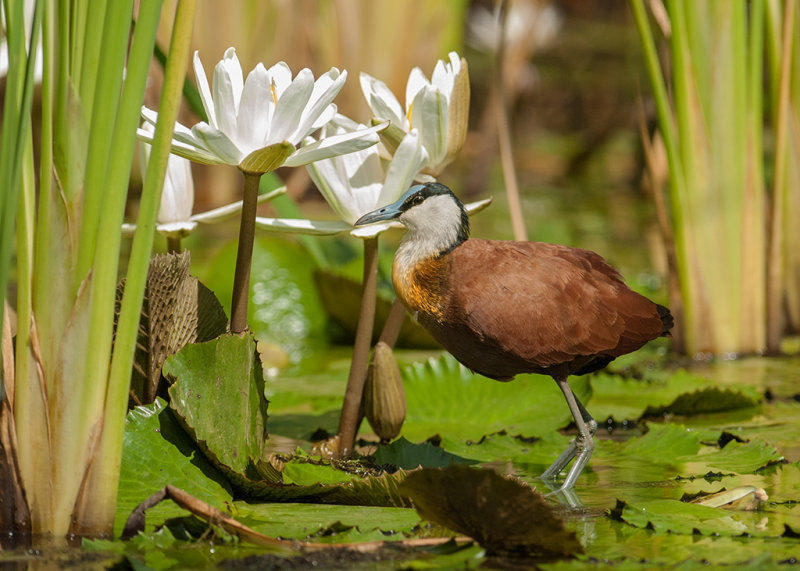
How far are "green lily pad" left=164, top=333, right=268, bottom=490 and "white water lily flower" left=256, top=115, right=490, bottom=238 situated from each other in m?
0.45

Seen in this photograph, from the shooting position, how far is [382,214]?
8.09 feet

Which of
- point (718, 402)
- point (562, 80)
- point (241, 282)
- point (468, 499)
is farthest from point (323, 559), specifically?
point (562, 80)

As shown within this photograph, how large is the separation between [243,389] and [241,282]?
260mm

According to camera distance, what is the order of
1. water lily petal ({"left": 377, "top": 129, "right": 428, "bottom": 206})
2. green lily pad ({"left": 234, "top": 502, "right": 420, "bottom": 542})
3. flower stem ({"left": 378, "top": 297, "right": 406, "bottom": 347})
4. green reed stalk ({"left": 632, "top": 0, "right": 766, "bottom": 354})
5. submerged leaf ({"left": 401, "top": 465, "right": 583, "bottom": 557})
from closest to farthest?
submerged leaf ({"left": 401, "top": 465, "right": 583, "bottom": 557})
green lily pad ({"left": 234, "top": 502, "right": 420, "bottom": 542})
water lily petal ({"left": 377, "top": 129, "right": 428, "bottom": 206})
flower stem ({"left": 378, "top": 297, "right": 406, "bottom": 347})
green reed stalk ({"left": 632, "top": 0, "right": 766, "bottom": 354})

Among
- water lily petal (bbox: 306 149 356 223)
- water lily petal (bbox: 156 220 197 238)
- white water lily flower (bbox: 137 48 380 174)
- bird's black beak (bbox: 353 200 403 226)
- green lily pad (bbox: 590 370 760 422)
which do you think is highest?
white water lily flower (bbox: 137 48 380 174)

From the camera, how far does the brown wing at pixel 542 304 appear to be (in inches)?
96.8

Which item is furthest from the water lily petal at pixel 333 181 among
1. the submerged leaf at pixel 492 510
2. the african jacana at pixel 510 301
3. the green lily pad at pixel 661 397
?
the green lily pad at pixel 661 397

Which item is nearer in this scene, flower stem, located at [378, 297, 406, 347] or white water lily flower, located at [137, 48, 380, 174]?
white water lily flower, located at [137, 48, 380, 174]

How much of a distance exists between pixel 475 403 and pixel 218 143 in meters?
1.42

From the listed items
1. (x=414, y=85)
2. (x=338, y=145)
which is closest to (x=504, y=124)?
(x=414, y=85)

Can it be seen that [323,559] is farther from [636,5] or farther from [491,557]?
[636,5]

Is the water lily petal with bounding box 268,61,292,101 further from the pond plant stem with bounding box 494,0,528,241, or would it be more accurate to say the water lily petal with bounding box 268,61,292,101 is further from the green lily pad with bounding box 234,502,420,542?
the pond plant stem with bounding box 494,0,528,241

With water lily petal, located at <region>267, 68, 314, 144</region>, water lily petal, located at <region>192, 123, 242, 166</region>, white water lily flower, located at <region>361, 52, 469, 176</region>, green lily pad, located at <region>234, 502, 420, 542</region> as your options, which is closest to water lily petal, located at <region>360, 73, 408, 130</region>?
Result: white water lily flower, located at <region>361, 52, 469, 176</region>

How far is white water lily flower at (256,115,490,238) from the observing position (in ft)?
8.13
